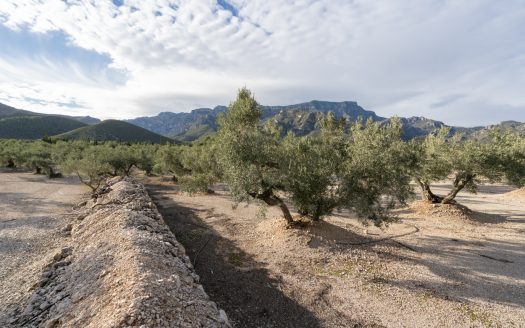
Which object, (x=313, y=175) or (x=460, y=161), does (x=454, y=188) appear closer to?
(x=460, y=161)

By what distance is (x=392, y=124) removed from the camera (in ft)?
80.3

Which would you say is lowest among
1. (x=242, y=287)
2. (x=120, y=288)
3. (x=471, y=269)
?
(x=242, y=287)

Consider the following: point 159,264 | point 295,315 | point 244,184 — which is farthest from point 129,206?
point 295,315

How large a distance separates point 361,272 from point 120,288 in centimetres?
1171

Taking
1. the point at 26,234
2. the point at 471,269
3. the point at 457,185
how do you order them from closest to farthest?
the point at 471,269, the point at 26,234, the point at 457,185

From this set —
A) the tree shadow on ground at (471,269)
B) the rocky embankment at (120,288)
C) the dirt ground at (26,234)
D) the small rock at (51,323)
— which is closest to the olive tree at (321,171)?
the tree shadow on ground at (471,269)

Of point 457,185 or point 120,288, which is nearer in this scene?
point 120,288

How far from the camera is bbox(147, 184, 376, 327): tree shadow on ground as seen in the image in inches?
468

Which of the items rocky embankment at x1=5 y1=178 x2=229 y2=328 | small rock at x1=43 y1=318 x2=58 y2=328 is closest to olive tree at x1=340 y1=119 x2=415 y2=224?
rocky embankment at x1=5 y1=178 x2=229 y2=328

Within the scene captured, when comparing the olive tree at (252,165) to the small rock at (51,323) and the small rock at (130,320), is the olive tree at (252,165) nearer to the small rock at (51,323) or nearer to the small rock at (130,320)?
the small rock at (130,320)

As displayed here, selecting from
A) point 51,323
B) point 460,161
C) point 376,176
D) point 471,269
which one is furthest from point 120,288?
point 460,161

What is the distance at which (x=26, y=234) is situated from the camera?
21375mm

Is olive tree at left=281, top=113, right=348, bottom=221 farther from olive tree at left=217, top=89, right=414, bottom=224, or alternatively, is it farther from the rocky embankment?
the rocky embankment

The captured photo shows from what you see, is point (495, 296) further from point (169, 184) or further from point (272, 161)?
point (169, 184)
